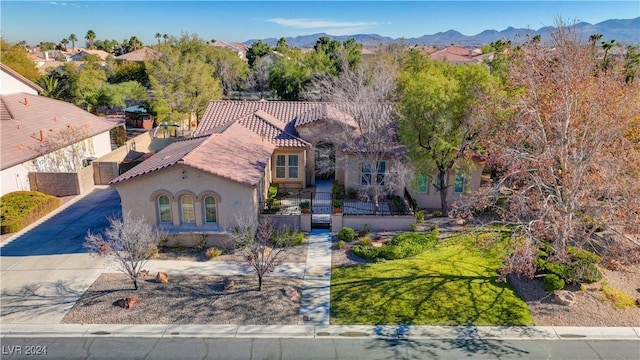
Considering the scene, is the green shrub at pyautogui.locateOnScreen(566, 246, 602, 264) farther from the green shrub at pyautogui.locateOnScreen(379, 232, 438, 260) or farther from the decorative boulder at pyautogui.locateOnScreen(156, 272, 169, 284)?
the decorative boulder at pyautogui.locateOnScreen(156, 272, 169, 284)

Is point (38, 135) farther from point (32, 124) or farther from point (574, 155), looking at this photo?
point (574, 155)

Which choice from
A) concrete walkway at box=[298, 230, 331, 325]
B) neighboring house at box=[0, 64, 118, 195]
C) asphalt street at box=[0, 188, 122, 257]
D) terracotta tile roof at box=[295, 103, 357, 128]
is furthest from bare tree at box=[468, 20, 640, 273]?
neighboring house at box=[0, 64, 118, 195]

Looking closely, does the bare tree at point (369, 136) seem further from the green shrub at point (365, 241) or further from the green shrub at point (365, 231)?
the green shrub at point (365, 241)

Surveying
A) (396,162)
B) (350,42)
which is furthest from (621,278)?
(350,42)

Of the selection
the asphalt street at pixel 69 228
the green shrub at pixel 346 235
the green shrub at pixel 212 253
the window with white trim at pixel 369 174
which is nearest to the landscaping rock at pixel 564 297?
the green shrub at pixel 346 235

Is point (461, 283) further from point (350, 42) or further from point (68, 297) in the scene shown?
point (350, 42)
